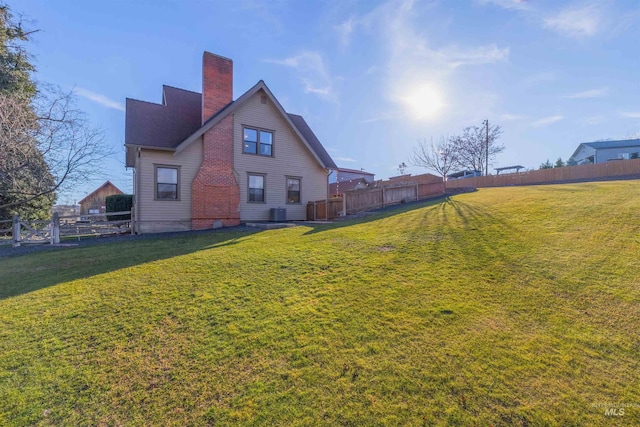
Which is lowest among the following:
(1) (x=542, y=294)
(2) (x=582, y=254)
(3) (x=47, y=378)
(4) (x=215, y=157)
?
(3) (x=47, y=378)

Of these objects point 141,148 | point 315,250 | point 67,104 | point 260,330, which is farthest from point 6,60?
point 260,330

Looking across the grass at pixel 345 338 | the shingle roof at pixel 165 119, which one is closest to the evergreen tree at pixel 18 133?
the shingle roof at pixel 165 119

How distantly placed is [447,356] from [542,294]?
213 centimetres

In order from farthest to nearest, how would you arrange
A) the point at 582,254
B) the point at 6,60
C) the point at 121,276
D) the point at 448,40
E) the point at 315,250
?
the point at 6,60 < the point at 448,40 < the point at 315,250 < the point at 121,276 < the point at 582,254

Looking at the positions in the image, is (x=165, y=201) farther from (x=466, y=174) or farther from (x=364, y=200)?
(x=466, y=174)

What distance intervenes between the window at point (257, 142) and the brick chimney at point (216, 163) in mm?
888

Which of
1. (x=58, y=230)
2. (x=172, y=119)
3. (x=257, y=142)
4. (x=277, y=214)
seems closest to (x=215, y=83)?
(x=172, y=119)

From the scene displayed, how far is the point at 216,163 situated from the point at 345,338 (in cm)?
1262

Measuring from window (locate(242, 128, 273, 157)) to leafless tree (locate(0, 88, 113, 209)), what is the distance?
6870 mm

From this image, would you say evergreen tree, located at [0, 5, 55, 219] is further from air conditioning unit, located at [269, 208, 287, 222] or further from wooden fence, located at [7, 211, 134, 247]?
air conditioning unit, located at [269, 208, 287, 222]

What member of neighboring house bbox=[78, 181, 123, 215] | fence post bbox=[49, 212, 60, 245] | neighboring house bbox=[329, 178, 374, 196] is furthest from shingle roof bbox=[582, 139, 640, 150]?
neighboring house bbox=[78, 181, 123, 215]

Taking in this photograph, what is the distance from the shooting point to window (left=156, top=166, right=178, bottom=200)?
1327cm

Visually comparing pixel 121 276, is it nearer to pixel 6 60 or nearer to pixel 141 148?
pixel 141 148

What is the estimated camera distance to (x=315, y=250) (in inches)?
280
